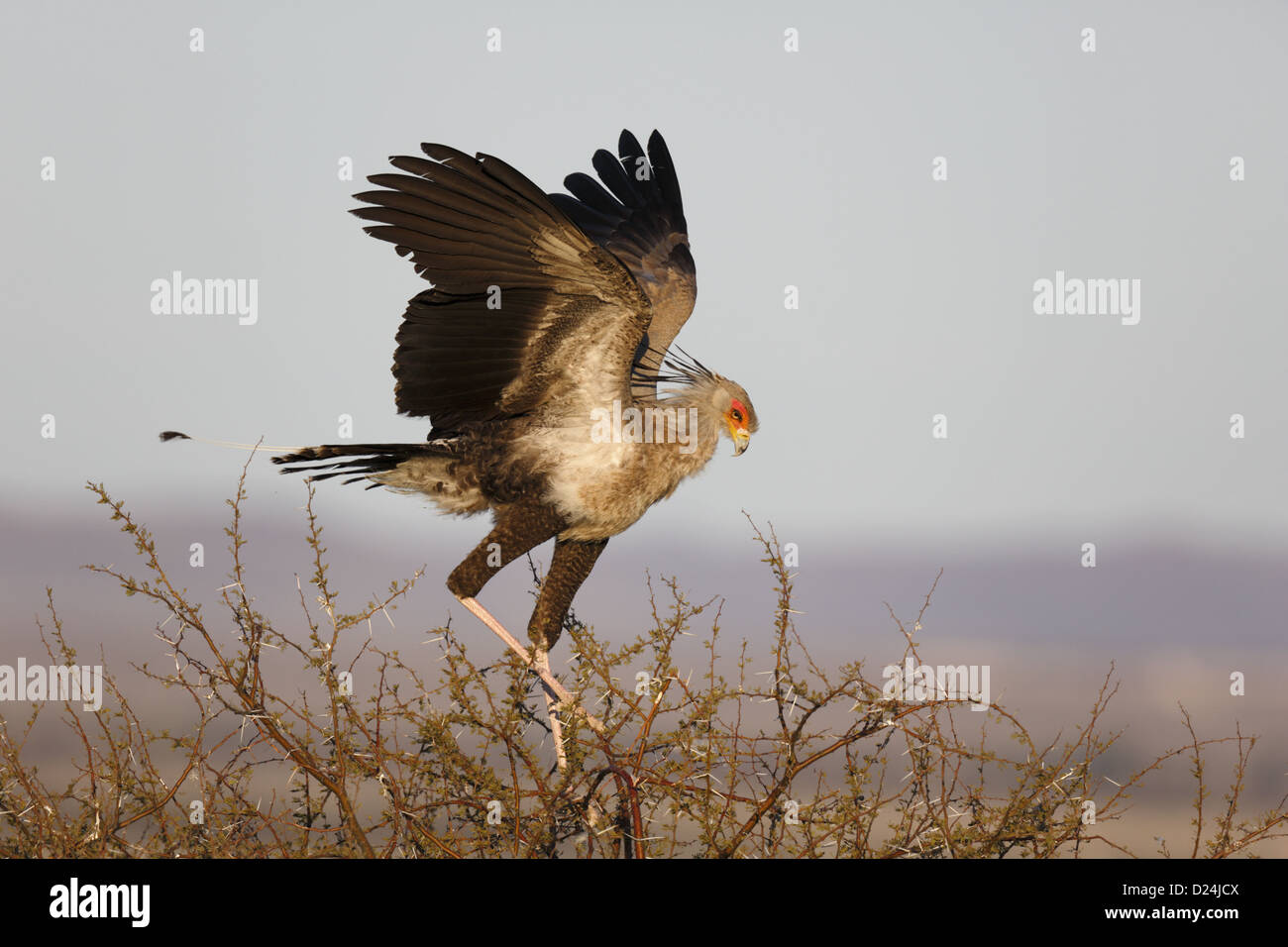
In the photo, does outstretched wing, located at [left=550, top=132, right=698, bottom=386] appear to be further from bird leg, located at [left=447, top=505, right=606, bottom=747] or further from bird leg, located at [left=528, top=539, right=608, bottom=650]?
bird leg, located at [left=447, top=505, right=606, bottom=747]

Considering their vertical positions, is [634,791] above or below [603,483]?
below

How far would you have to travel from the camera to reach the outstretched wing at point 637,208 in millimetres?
7281

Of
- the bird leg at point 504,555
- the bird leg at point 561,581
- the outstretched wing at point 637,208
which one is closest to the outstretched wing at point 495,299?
the bird leg at point 504,555

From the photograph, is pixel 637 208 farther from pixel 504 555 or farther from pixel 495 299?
pixel 504 555

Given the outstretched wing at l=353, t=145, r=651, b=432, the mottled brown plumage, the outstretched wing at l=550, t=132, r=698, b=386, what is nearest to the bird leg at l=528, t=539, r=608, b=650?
the mottled brown plumage

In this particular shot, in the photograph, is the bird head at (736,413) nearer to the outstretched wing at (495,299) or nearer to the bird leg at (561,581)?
the outstretched wing at (495,299)

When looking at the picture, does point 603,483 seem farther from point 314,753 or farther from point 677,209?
point 677,209

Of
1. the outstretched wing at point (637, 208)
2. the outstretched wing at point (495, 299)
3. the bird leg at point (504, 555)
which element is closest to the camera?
the outstretched wing at point (495, 299)

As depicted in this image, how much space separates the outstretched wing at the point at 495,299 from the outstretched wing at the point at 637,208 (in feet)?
6.62

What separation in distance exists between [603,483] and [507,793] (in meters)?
2.06

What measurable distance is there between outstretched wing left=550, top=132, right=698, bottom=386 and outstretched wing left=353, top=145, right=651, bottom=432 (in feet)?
6.62
